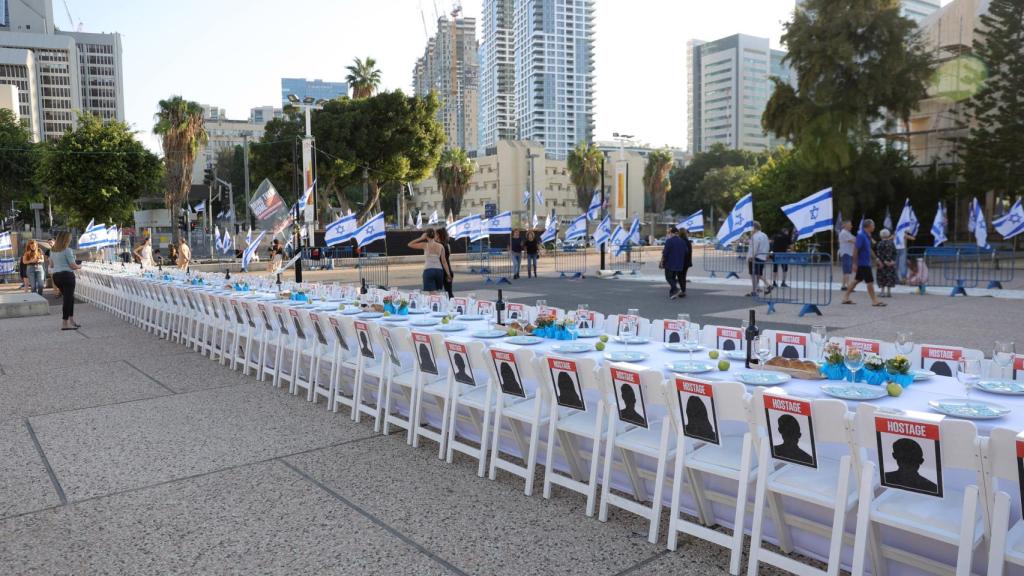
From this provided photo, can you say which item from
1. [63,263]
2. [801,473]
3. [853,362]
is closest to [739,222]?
[853,362]

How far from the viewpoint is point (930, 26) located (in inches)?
1604

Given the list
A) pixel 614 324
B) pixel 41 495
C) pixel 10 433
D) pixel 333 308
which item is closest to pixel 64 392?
pixel 10 433

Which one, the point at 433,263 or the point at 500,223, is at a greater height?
the point at 500,223

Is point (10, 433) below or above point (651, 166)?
below

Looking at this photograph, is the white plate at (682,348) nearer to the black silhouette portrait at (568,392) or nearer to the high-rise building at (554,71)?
the black silhouette portrait at (568,392)

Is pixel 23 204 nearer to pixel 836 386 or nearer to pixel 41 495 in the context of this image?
pixel 41 495

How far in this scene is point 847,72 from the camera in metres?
28.8

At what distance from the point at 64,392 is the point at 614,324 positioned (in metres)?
6.00

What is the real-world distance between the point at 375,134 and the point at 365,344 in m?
35.5

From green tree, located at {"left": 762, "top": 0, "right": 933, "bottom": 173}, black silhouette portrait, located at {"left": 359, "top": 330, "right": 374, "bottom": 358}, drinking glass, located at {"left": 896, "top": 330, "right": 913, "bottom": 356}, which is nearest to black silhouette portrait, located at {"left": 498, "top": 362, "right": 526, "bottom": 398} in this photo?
black silhouette portrait, located at {"left": 359, "top": 330, "right": 374, "bottom": 358}

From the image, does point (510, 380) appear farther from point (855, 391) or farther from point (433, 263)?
point (433, 263)

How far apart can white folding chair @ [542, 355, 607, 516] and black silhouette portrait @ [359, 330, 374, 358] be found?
6.94 feet

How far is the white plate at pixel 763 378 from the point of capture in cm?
414

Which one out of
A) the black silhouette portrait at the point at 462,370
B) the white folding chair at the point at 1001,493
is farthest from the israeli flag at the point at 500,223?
the white folding chair at the point at 1001,493
